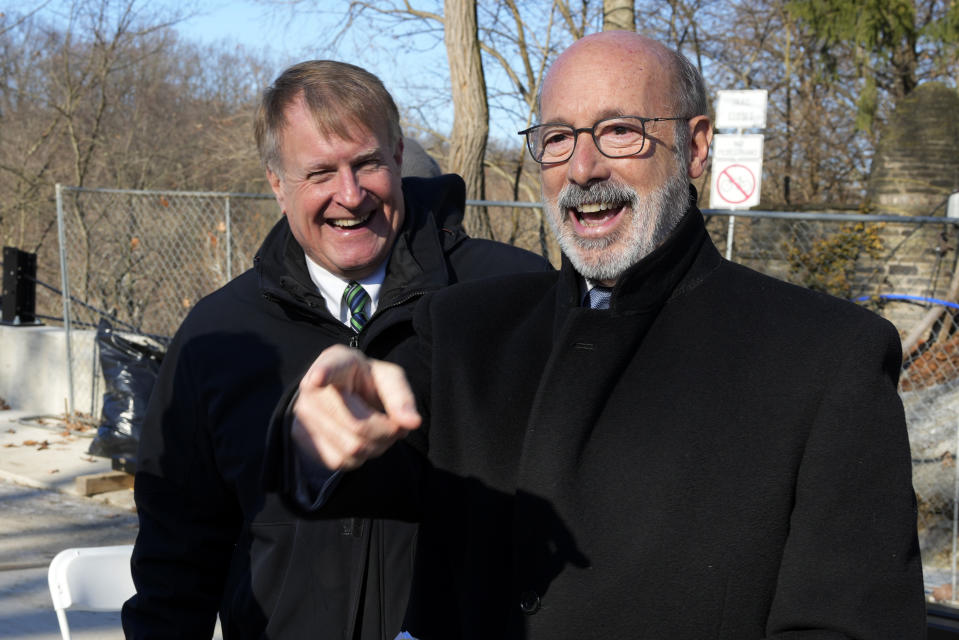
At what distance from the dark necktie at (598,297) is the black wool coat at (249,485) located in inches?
22.9

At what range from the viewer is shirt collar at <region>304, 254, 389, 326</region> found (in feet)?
8.10

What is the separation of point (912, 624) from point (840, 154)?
17323mm

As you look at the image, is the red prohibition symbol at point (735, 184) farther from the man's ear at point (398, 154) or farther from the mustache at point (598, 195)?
the mustache at point (598, 195)

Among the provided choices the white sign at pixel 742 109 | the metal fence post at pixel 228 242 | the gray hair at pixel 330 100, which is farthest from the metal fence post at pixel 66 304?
the gray hair at pixel 330 100

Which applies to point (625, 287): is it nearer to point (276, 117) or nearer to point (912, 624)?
point (912, 624)

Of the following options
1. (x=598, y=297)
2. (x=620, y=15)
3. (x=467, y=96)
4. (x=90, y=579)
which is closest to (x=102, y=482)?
(x=90, y=579)

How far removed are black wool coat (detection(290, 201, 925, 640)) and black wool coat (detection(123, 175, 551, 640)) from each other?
50 cm

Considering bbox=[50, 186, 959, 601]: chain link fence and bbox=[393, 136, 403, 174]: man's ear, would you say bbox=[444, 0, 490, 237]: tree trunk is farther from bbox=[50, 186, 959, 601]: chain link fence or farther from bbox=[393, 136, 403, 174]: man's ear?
bbox=[393, 136, 403, 174]: man's ear

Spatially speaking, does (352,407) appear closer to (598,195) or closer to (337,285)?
(598,195)

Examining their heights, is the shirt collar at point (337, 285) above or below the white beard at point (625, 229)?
below

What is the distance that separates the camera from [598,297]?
178 cm

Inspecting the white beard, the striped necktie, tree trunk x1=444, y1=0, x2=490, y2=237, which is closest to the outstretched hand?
the white beard

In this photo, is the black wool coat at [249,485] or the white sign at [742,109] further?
the white sign at [742,109]

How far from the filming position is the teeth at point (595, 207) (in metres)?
1.77
